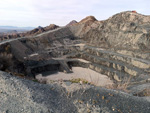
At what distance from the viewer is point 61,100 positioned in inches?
184

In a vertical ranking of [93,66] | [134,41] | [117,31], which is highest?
[117,31]

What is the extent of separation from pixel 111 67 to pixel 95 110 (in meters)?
18.0

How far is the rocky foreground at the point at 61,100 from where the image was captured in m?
4.16

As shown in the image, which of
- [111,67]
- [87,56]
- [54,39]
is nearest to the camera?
[111,67]

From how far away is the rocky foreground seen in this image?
13.7 ft

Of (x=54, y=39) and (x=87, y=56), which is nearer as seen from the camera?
(x=87, y=56)

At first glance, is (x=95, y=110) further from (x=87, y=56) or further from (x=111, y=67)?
(x=87, y=56)

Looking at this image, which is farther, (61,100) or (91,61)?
(91,61)

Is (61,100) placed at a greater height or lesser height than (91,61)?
greater

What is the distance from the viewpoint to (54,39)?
34.2m

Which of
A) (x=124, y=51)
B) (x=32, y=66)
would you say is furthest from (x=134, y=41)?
(x=32, y=66)

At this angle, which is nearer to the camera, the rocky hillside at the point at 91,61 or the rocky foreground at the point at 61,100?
the rocky foreground at the point at 61,100

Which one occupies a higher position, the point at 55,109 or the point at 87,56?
the point at 55,109

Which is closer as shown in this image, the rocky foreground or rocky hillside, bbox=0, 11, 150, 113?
the rocky foreground
